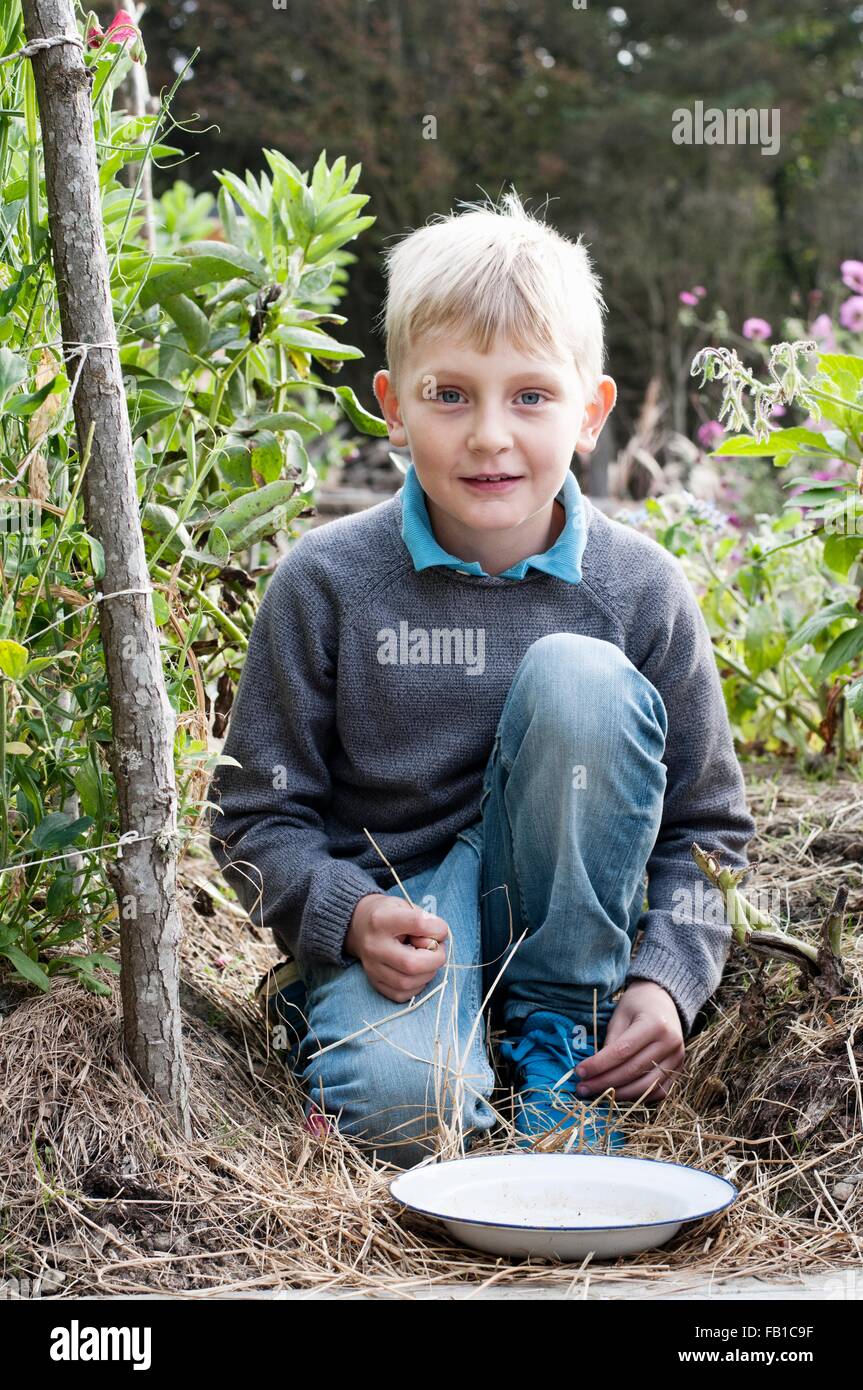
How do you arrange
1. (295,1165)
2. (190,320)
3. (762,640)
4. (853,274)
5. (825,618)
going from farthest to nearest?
(853,274)
(762,640)
(825,618)
(190,320)
(295,1165)

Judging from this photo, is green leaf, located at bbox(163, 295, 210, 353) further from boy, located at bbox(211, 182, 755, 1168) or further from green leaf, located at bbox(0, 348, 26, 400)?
green leaf, located at bbox(0, 348, 26, 400)

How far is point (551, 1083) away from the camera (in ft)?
5.13

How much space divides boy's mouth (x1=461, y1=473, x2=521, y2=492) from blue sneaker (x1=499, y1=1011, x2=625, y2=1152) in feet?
2.03

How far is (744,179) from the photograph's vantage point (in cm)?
990

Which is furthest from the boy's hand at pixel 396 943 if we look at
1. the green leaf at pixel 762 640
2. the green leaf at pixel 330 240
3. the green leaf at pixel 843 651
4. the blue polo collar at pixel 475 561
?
the green leaf at pixel 762 640

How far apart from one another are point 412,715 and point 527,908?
270 mm

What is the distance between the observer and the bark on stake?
1242 millimetres

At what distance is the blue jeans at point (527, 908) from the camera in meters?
1.50

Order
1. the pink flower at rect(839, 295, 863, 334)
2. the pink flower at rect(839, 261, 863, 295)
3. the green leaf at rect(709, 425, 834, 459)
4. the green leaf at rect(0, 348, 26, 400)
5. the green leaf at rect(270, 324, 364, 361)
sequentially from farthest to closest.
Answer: the pink flower at rect(839, 295, 863, 334), the pink flower at rect(839, 261, 863, 295), the green leaf at rect(270, 324, 364, 361), the green leaf at rect(709, 425, 834, 459), the green leaf at rect(0, 348, 26, 400)

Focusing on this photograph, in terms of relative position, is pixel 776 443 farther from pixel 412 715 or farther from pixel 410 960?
pixel 410 960

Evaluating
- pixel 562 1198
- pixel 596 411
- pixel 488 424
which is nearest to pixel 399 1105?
pixel 562 1198

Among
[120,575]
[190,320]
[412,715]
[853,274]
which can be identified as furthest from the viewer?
[853,274]

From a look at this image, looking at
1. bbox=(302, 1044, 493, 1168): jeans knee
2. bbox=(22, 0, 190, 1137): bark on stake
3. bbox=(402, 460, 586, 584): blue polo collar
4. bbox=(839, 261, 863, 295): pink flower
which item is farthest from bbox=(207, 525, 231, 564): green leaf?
bbox=(839, 261, 863, 295): pink flower
